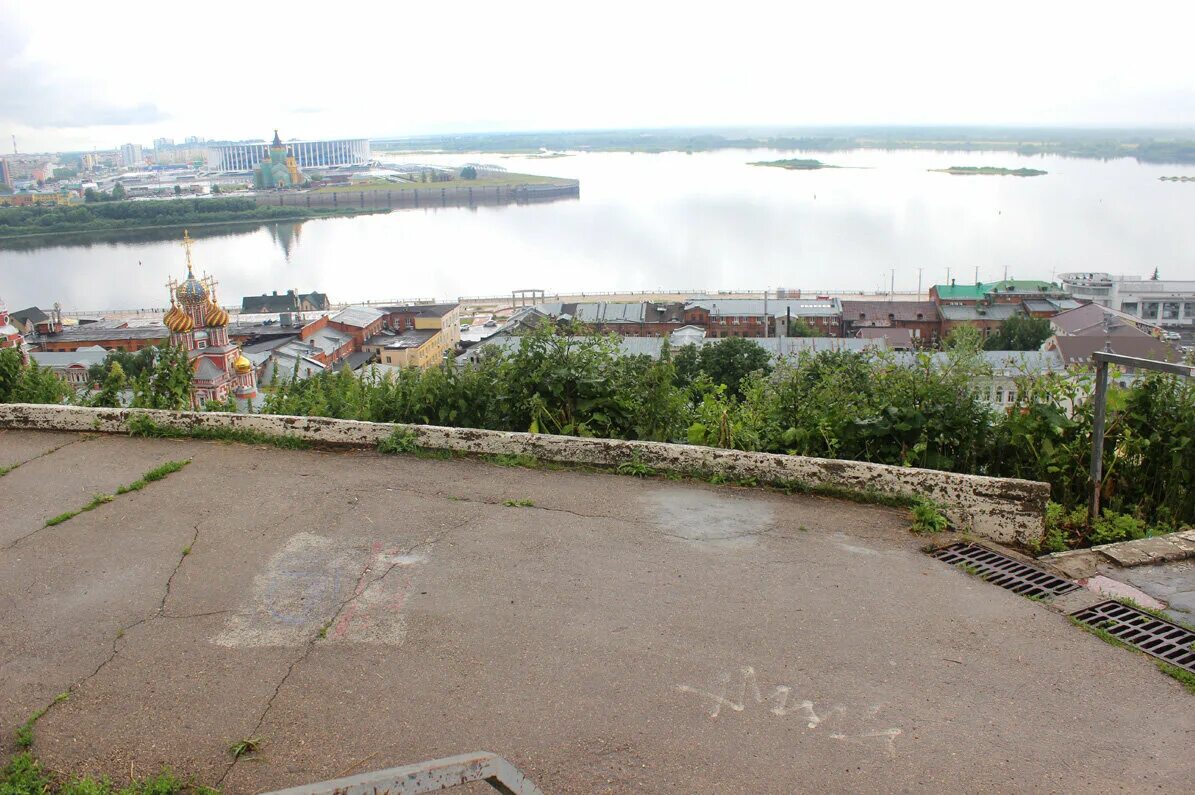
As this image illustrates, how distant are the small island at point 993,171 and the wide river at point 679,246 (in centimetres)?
669

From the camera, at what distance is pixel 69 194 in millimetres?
84438

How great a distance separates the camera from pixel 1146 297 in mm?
29094

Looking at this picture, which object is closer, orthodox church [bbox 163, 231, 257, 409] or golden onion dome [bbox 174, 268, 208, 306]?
orthodox church [bbox 163, 231, 257, 409]

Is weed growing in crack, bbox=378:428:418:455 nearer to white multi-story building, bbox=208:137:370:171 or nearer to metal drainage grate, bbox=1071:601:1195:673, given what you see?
metal drainage grate, bbox=1071:601:1195:673

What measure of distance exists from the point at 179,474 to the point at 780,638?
2398mm

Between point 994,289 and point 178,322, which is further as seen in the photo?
point 994,289

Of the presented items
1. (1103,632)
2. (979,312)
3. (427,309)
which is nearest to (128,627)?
(1103,632)

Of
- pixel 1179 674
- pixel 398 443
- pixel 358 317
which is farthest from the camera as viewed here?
pixel 358 317

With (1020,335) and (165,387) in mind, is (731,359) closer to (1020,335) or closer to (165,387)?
(1020,335)

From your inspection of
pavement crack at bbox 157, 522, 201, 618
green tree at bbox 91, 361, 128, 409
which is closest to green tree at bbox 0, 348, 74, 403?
green tree at bbox 91, 361, 128, 409

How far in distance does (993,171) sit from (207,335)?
9121 centimetres

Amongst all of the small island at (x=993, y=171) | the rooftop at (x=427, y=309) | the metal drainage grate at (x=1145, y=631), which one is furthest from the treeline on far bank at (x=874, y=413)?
the small island at (x=993, y=171)

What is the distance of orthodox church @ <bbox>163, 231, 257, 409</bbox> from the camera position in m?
14.4

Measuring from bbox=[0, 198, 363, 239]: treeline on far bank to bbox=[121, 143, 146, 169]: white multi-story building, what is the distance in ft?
346
